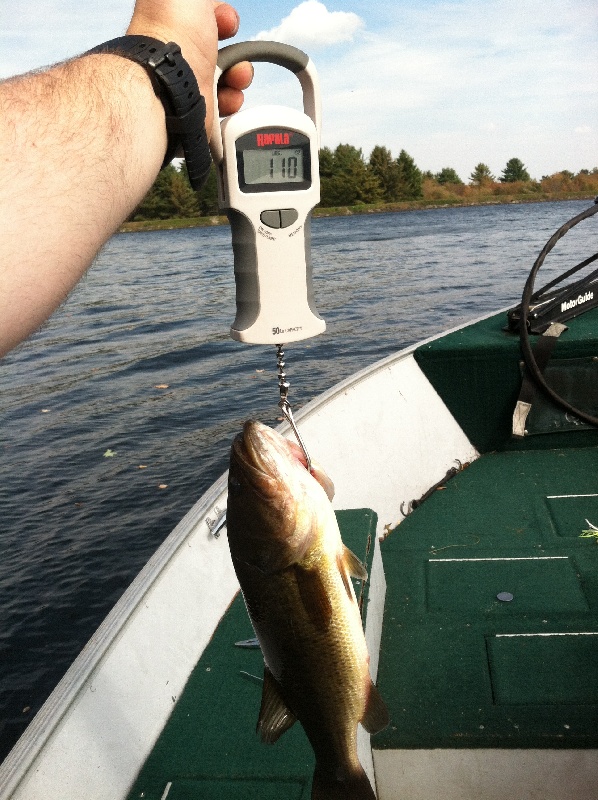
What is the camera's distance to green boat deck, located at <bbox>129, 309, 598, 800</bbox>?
2.81 metres

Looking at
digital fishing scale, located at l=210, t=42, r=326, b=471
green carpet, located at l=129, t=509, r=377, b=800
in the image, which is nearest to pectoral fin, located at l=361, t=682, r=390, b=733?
green carpet, located at l=129, t=509, r=377, b=800

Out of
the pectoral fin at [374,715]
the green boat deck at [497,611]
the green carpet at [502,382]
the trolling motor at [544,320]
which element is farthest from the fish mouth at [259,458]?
the green carpet at [502,382]

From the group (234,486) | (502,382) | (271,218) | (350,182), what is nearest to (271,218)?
(271,218)

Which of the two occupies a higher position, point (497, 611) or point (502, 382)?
point (502, 382)

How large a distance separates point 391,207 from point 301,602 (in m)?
108

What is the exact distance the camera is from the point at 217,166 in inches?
86.5

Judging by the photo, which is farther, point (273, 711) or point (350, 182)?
point (350, 182)

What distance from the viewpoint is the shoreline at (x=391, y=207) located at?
91.9m

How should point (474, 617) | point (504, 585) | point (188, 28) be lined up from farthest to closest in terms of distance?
point (504, 585) → point (474, 617) → point (188, 28)

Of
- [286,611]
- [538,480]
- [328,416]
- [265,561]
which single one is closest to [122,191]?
[265,561]

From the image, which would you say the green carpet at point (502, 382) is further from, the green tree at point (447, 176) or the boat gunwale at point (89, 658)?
the green tree at point (447, 176)

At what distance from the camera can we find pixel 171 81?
120 centimetres

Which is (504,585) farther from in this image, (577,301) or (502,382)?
(577,301)

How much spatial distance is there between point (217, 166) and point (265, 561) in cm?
112
